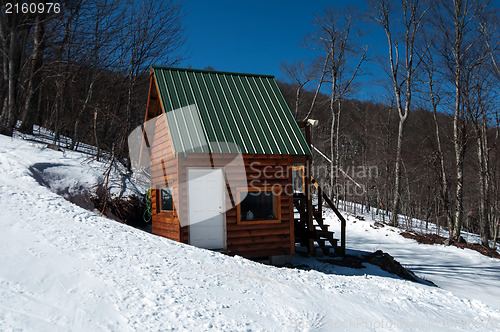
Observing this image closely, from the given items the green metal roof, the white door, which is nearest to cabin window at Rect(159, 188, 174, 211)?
the white door

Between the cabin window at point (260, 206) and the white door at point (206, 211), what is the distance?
53 cm

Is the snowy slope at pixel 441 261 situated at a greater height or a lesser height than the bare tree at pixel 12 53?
lesser

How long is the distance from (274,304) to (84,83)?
19425mm

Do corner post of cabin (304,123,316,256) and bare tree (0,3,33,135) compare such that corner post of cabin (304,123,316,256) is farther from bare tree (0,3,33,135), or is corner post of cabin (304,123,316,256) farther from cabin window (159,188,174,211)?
bare tree (0,3,33,135)

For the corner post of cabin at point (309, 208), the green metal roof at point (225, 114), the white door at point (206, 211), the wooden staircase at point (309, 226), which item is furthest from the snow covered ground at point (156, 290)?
the wooden staircase at point (309, 226)

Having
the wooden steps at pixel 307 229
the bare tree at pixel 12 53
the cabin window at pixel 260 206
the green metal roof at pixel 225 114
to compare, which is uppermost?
the bare tree at pixel 12 53

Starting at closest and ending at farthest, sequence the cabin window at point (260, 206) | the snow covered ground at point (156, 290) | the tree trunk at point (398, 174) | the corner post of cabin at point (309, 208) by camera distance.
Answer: the snow covered ground at point (156, 290) → the cabin window at point (260, 206) → the corner post of cabin at point (309, 208) → the tree trunk at point (398, 174)

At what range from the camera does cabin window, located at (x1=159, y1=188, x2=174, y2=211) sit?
9.72 metres

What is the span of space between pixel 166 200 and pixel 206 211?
4.80 feet

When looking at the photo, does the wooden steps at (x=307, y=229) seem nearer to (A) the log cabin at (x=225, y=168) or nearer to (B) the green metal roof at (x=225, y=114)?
(A) the log cabin at (x=225, y=168)

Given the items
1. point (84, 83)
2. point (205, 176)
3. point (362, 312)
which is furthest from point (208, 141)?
point (84, 83)

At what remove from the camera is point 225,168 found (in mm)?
9258

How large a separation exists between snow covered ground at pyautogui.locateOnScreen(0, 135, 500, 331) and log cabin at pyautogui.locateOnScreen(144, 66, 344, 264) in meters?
2.38

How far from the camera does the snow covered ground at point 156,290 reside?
400cm
